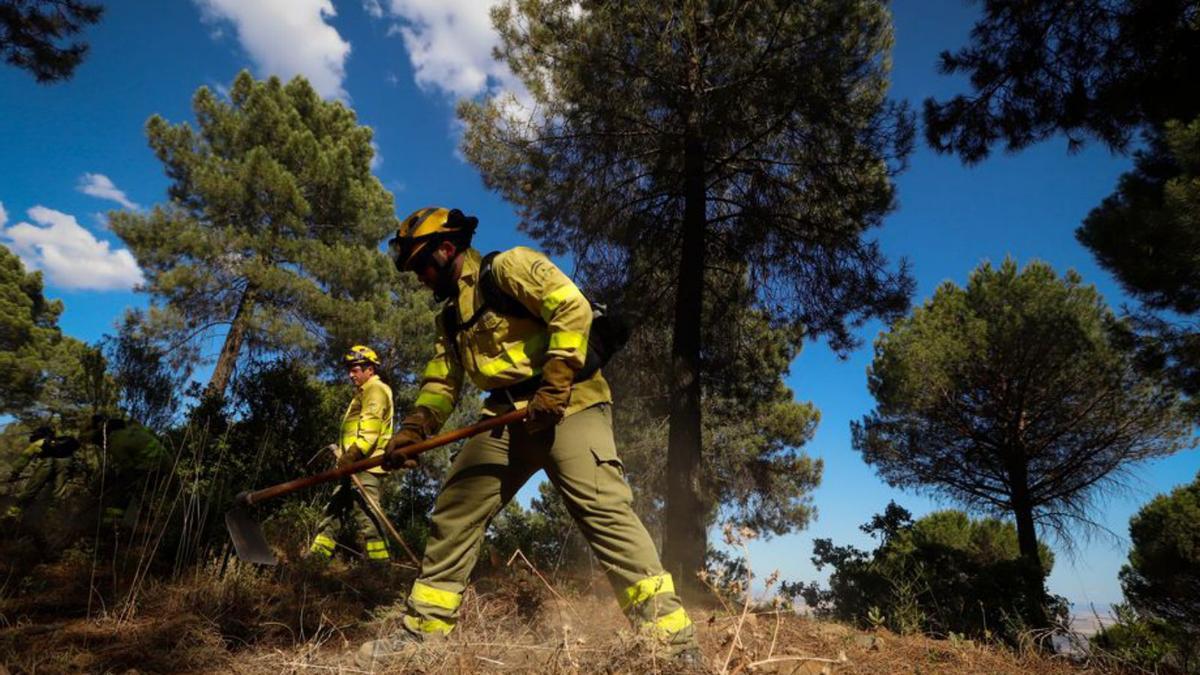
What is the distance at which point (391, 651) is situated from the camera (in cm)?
205

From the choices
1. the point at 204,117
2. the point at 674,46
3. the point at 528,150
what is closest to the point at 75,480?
the point at 528,150

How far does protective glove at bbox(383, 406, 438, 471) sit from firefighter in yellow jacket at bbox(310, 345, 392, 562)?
6.86 feet

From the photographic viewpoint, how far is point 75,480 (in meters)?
6.06

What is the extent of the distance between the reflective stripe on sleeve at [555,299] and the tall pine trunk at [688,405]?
3997 millimetres

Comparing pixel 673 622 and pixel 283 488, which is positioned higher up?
pixel 283 488

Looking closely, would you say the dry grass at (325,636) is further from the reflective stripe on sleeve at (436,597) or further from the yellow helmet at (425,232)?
the yellow helmet at (425,232)

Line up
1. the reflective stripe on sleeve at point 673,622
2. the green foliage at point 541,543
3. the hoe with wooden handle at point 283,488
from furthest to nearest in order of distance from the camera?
the green foliage at point 541,543, the hoe with wooden handle at point 283,488, the reflective stripe on sleeve at point 673,622

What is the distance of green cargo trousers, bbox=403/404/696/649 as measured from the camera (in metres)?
2.11

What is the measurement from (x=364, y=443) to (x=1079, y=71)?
7300mm

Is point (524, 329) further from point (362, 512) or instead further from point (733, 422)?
point (733, 422)

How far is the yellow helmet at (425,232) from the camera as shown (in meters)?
2.58

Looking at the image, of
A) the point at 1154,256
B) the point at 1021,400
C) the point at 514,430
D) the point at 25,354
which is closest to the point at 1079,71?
the point at 1154,256

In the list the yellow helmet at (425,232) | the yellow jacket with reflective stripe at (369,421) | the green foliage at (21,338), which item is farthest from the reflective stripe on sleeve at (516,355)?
the green foliage at (21,338)

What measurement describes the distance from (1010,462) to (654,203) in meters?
10.1
